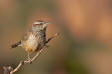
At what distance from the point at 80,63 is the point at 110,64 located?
175 centimetres

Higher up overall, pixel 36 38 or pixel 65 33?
pixel 36 38

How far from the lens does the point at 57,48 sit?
13.1m

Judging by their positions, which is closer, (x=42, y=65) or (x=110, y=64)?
(x=42, y=65)

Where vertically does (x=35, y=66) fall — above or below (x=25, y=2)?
below

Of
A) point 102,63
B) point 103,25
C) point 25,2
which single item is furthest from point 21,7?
point 102,63

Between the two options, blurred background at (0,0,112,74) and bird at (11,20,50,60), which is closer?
bird at (11,20,50,60)

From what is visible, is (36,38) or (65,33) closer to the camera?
(36,38)

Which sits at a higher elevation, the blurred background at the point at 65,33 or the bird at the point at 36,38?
the bird at the point at 36,38

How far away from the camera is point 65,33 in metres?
15.1

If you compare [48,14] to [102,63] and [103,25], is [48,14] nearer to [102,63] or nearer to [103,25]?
[103,25]

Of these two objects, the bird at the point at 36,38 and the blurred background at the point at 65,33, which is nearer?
the bird at the point at 36,38

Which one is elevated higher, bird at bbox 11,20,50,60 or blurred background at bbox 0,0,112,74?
bird at bbox 11,20,50,60

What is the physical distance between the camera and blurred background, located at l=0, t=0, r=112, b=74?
468 inches

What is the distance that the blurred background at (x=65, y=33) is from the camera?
11.9 m
